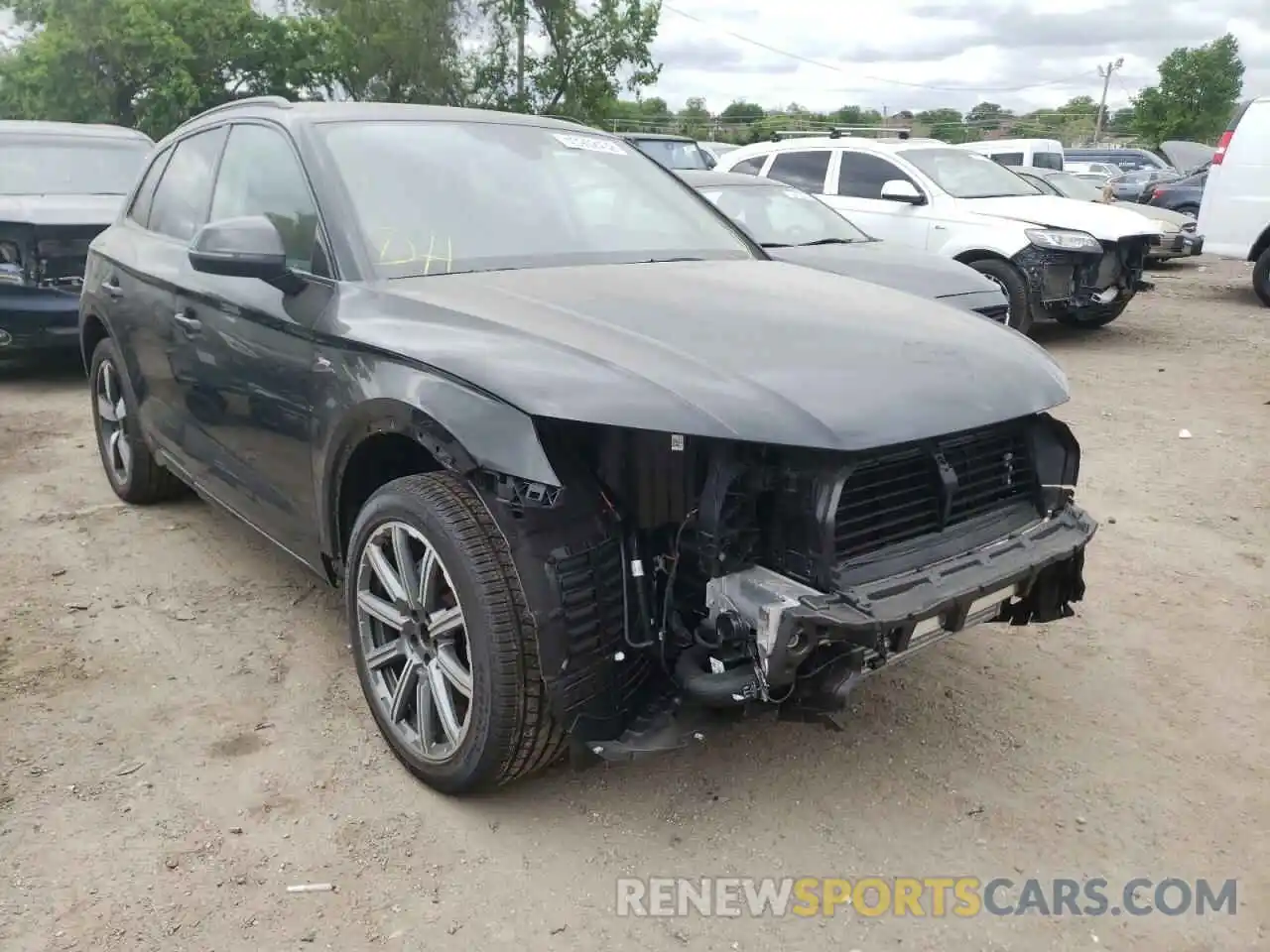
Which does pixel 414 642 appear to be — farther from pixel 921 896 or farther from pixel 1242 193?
pixel 1242 193

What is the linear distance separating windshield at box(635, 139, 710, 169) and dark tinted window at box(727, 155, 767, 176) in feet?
14.3

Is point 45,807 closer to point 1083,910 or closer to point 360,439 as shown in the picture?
point 360,439

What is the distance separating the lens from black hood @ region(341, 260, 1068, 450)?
221 cm

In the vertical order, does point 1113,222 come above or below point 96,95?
below

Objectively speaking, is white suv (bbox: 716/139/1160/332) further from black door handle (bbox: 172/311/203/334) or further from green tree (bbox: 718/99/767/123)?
green tree (bbox: 718/99/767/123)

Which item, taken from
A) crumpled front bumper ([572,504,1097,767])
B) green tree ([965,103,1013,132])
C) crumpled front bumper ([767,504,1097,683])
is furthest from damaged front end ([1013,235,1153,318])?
green tree ([965,103,1013,132])

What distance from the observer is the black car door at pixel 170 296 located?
3.84m

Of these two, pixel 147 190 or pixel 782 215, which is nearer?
pixel 147 190

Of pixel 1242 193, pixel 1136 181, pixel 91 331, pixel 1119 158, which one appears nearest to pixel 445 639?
pixel 91 331

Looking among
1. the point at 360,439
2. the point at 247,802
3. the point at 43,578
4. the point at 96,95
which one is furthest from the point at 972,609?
the point at 96,95

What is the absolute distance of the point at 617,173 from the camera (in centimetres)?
381

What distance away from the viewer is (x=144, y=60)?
89.5ft

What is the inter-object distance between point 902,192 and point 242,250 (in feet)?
24.2

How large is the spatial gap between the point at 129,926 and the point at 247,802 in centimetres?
47
